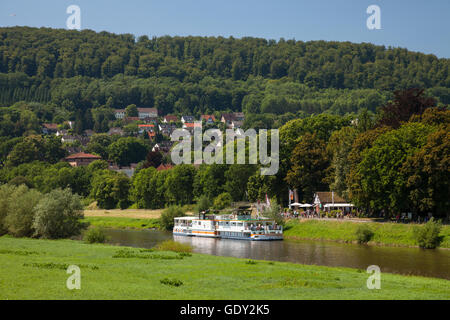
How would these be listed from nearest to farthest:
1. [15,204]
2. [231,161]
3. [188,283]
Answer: [188,283] < [15,204] < [231,161]

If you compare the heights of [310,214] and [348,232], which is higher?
[310,214]

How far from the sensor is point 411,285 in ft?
128

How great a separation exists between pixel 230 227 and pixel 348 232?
70.6ft

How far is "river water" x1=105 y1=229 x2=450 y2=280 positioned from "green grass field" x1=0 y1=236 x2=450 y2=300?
385 inches

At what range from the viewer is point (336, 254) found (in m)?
64.8

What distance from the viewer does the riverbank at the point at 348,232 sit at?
233 ft

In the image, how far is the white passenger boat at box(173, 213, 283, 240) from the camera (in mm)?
87812

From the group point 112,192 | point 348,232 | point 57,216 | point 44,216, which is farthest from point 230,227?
point 112,192

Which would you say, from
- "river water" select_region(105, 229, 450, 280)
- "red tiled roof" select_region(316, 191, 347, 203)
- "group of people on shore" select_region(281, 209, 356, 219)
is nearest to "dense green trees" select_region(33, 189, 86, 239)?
"river water" select_region(105, 229, 450, 280)

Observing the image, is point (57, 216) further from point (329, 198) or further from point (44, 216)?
point (329, 198)

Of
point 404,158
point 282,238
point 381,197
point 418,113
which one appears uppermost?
point 418,113
